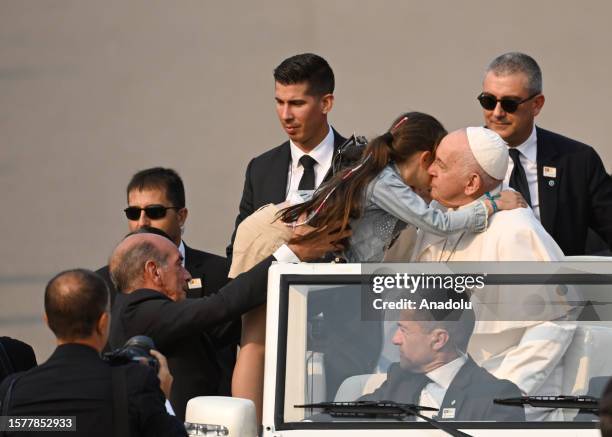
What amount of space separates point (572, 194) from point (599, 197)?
14 cm

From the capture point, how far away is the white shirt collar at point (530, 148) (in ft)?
24.2

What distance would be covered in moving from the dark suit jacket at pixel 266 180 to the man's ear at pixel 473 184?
5.89ft

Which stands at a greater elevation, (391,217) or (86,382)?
(391,217)

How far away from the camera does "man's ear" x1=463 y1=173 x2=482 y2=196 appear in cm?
572

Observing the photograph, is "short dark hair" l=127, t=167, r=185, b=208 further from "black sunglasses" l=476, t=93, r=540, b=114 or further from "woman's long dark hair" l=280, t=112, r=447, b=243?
"woman's long dark hair" l=280, t=112, r=447, b=243

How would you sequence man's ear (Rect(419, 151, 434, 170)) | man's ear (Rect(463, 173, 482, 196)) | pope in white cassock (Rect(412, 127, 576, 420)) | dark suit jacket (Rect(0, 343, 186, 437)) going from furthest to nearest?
man's ear (Rect(419, 151, 434, 170))
man's ear (Rect(463, 173, 482, 196))
pope in white cassock (Rect(412, 127, 576, 420))
dark suit jacket (Rect(0, 343, 186, 437))

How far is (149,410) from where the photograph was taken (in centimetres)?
484

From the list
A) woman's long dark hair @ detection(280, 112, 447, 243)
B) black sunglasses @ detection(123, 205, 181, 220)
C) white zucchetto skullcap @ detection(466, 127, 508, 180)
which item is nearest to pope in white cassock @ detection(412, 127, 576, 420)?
white zucchetto skullcap @ detection(466, 127, 508, 180)

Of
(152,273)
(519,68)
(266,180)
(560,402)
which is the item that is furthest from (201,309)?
(519,68)

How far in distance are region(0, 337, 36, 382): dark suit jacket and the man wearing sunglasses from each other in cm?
227

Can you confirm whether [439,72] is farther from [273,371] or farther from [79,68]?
[273,371]

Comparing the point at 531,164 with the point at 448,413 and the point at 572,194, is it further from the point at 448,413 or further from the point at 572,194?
the point at 448,413

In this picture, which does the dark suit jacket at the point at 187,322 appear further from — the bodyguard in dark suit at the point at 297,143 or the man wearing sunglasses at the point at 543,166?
the man wearing sunglasses at the point at 543,166

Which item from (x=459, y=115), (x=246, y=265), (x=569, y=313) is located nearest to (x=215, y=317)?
(x=246, y=265)
